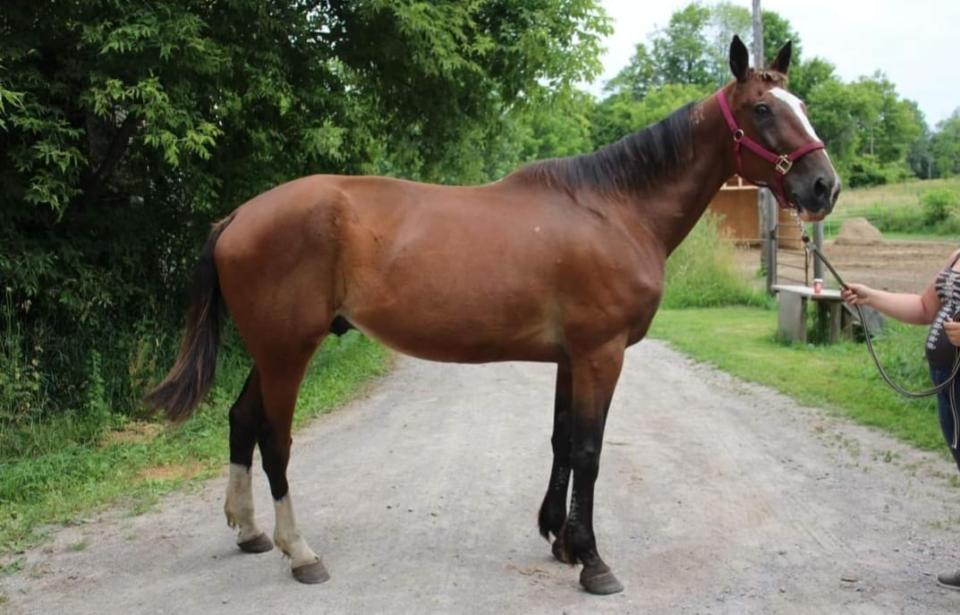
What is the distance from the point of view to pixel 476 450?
5.98m

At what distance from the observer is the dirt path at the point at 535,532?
11.3ft

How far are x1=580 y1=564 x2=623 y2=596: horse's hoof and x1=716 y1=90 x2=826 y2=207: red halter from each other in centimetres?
188

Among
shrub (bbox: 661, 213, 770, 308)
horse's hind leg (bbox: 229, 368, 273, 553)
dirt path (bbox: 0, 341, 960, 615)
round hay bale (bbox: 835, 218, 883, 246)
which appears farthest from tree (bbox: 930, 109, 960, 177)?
horse's hind leg (bbox: 229, 368, 273, 553)

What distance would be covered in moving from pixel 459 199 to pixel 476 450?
8.85 feet

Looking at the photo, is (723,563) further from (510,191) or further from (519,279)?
(510,191)

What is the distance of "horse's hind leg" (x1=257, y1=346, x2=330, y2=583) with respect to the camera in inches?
146

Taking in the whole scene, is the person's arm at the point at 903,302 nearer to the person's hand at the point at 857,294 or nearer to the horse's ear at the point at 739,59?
the person's hand at the point at 857,294

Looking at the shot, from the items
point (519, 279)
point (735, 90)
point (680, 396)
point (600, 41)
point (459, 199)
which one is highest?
point (600, 41)

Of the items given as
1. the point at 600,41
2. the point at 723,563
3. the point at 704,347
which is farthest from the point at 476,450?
the point at 704,347

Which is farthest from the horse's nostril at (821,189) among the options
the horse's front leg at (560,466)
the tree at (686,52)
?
the tree at (686,52)

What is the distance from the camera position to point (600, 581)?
3.51m

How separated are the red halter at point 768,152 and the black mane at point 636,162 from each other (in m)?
0.19

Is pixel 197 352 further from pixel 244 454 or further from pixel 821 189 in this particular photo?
pixel 821 189

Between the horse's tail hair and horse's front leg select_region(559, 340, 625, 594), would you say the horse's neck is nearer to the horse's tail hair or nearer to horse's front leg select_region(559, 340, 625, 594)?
horse's front leg select_region(559, 340, 625, 594)
